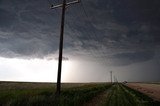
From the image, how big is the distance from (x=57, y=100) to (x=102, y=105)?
4.44 meters

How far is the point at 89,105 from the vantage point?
1742 cm

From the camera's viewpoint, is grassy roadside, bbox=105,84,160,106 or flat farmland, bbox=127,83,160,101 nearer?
grassy roadside, bbox=105,84,160,106

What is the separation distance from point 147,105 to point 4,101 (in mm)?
11824

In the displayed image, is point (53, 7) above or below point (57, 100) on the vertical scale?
above

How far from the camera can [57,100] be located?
15398 millimetres

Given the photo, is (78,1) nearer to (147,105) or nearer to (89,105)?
(89,105)

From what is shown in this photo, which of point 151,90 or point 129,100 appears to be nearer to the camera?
point 129,100

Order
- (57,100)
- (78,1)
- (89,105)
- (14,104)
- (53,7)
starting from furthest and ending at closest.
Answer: (53,7) < (78,1) < (89,105) < (57,100) < (14,104)

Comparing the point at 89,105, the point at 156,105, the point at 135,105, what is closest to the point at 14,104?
the point at 89,105

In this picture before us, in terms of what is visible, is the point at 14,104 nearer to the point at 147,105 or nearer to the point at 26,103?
the point at 26,103

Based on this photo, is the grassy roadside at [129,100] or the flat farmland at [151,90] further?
the flat farmland at [151,90]

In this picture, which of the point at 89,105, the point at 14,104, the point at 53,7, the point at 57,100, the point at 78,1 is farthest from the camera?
the point at 53,7

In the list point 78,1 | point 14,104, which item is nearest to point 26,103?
point 14,104

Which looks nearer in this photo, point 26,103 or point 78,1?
point 26,103
